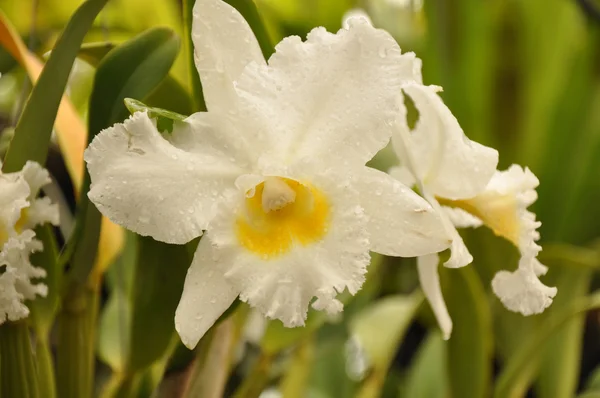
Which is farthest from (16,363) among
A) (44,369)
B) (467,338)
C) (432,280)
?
(467,338)

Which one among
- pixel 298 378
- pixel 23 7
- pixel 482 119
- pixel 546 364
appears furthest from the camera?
pixel 23 7

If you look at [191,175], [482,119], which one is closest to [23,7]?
[482,119]

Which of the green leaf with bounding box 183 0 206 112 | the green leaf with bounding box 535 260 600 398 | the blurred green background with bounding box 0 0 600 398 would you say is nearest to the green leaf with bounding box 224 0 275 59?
the green leaf with bounding box 183 0 206 112

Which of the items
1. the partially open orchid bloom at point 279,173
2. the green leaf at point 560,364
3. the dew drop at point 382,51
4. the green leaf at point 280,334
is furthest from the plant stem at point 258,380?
the green leaf at point 560,364

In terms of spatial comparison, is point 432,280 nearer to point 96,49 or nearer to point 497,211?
point 497,211

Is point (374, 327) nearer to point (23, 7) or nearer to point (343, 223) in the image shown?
point (343, 223)
